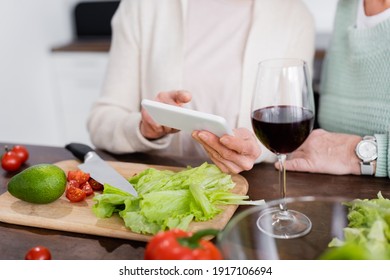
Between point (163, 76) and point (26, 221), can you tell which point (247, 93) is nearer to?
point (163, 76)

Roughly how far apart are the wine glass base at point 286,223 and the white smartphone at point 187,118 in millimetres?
243

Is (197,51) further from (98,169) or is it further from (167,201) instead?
(167,201)

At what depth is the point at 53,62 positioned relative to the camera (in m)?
3.27

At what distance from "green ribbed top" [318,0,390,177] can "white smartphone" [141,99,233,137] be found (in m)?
0.41

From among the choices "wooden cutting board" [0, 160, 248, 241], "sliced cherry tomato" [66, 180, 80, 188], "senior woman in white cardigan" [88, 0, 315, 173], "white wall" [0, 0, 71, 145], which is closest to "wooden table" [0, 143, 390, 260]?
"wooden cutting board" [0, 160, 248, 241]

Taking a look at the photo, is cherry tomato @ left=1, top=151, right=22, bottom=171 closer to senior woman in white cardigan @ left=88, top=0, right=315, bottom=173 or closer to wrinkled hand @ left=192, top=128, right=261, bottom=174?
senior woman in white cardigan @ left=88, top=0, right=315, bottom=173

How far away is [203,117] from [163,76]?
2.14 feet

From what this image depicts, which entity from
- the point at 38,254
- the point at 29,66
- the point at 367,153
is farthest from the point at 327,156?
the point at 29,66

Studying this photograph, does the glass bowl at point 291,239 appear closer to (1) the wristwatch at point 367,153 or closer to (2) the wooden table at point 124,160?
(2) the wooden table at point 124,160

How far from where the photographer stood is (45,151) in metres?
1.41
